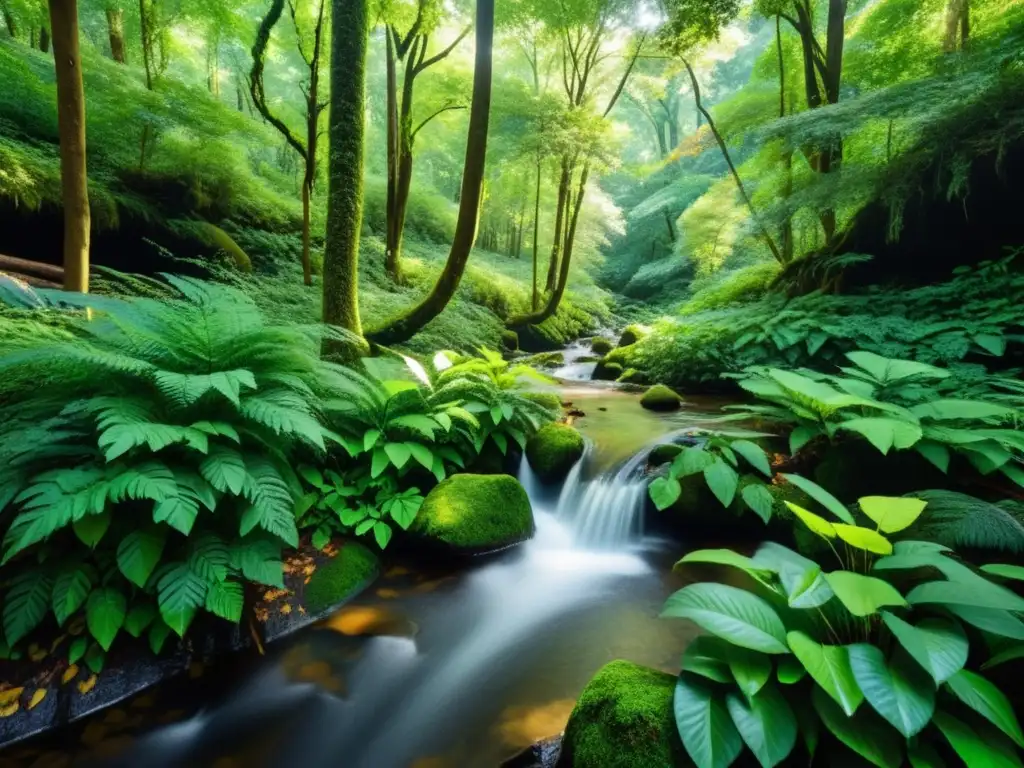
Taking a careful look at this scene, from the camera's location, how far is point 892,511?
1.82 meters

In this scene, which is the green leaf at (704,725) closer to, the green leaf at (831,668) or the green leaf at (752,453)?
the green leaf at (831,668)

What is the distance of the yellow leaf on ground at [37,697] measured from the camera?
81.7 inches

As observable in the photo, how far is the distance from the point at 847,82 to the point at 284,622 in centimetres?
1108

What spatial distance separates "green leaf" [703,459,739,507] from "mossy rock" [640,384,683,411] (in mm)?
3015

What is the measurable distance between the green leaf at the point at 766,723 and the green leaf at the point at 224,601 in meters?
2.17

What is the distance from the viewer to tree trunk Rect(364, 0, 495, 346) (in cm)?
487

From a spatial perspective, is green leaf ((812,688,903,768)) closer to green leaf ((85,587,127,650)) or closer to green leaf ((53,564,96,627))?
green leaf ((85,587,127,650))

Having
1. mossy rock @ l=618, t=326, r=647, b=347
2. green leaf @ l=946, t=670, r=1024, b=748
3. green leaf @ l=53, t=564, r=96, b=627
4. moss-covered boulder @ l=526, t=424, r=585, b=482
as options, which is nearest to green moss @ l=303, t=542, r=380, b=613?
green leaf @ l=53, t=564, r=96, b=627

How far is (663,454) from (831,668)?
291 cm

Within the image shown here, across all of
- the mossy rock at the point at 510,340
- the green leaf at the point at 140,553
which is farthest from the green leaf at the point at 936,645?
the mossy rock at the point at 510,340

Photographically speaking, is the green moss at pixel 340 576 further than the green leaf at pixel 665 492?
No

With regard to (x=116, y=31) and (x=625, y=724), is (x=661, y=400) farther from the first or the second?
(x=116, y=31)

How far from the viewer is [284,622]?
2.78m

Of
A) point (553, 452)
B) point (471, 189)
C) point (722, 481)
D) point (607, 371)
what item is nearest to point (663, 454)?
point (553, 452)
